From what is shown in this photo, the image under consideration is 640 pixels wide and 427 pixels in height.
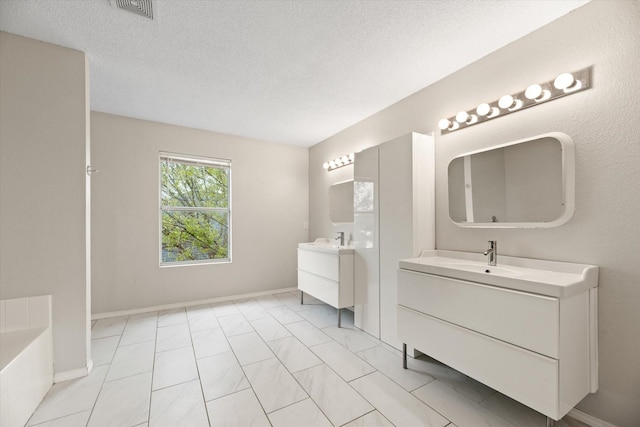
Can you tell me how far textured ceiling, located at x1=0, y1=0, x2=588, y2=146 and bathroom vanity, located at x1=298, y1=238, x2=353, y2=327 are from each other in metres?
1.60

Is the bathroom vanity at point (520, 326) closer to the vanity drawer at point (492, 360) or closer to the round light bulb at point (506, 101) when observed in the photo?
the vanity drawer at point (492, 360)

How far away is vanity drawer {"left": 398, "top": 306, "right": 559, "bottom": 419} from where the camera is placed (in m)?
1.27

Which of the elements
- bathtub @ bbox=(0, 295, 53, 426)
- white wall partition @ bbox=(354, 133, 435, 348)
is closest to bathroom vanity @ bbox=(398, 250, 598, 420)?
white wall partition @ bbox=(354, 133, 435, 348)

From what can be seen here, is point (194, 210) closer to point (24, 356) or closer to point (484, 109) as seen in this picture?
point (24, 356)

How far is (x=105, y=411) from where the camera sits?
1.58 metres

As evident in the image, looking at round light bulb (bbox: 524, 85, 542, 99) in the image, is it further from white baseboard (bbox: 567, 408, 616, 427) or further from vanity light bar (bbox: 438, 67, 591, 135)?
white baseboard (bbox: 567, 408, 616, 427)

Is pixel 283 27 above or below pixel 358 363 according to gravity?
above

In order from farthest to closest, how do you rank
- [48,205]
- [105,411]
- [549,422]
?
[48,205] → [105,411] → [549,422]

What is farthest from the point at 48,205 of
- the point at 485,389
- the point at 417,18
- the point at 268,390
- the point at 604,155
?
the point at 604,155

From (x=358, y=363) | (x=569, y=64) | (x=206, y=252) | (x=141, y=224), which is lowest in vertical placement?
(x=358, y=363)

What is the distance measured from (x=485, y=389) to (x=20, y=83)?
3728 millimetres

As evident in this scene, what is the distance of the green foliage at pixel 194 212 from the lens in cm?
350

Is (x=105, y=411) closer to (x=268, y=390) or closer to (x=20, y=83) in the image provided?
(x=268, y=390)

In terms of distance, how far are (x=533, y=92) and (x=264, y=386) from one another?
8.45 ft
